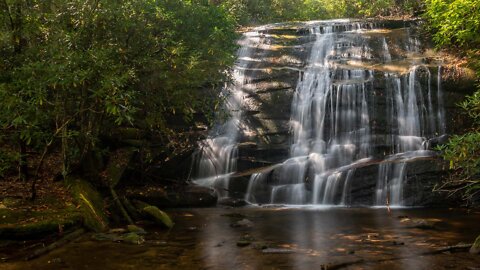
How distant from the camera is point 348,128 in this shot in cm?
1942

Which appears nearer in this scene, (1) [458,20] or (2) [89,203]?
Answer: (2) [89,203]

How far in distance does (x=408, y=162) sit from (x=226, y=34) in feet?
27.0

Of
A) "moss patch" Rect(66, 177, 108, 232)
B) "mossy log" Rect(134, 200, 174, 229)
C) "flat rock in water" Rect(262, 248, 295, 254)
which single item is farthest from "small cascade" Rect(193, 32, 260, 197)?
"flat rock in water" Rect(262, 248, 295, 254)

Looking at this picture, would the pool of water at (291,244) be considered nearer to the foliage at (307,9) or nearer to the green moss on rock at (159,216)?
the green moss on rock at (159,216)

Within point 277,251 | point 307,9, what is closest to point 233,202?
point 277,251

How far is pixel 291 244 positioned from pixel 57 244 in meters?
4.80

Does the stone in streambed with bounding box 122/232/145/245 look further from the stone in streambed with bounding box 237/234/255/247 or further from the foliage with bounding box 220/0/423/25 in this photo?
the foliage with bounding box 220/0/423/25

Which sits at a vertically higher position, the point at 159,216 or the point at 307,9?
the point at 307,9

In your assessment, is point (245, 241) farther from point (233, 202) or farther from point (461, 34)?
point (461, 34)

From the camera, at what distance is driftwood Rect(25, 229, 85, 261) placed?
7923 mm

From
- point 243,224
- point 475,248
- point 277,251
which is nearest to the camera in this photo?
point 475,248

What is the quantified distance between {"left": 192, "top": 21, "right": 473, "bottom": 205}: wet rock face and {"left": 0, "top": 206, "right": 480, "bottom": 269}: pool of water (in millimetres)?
2300

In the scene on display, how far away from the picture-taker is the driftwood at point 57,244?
26.0 ft

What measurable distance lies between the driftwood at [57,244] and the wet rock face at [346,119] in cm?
772
